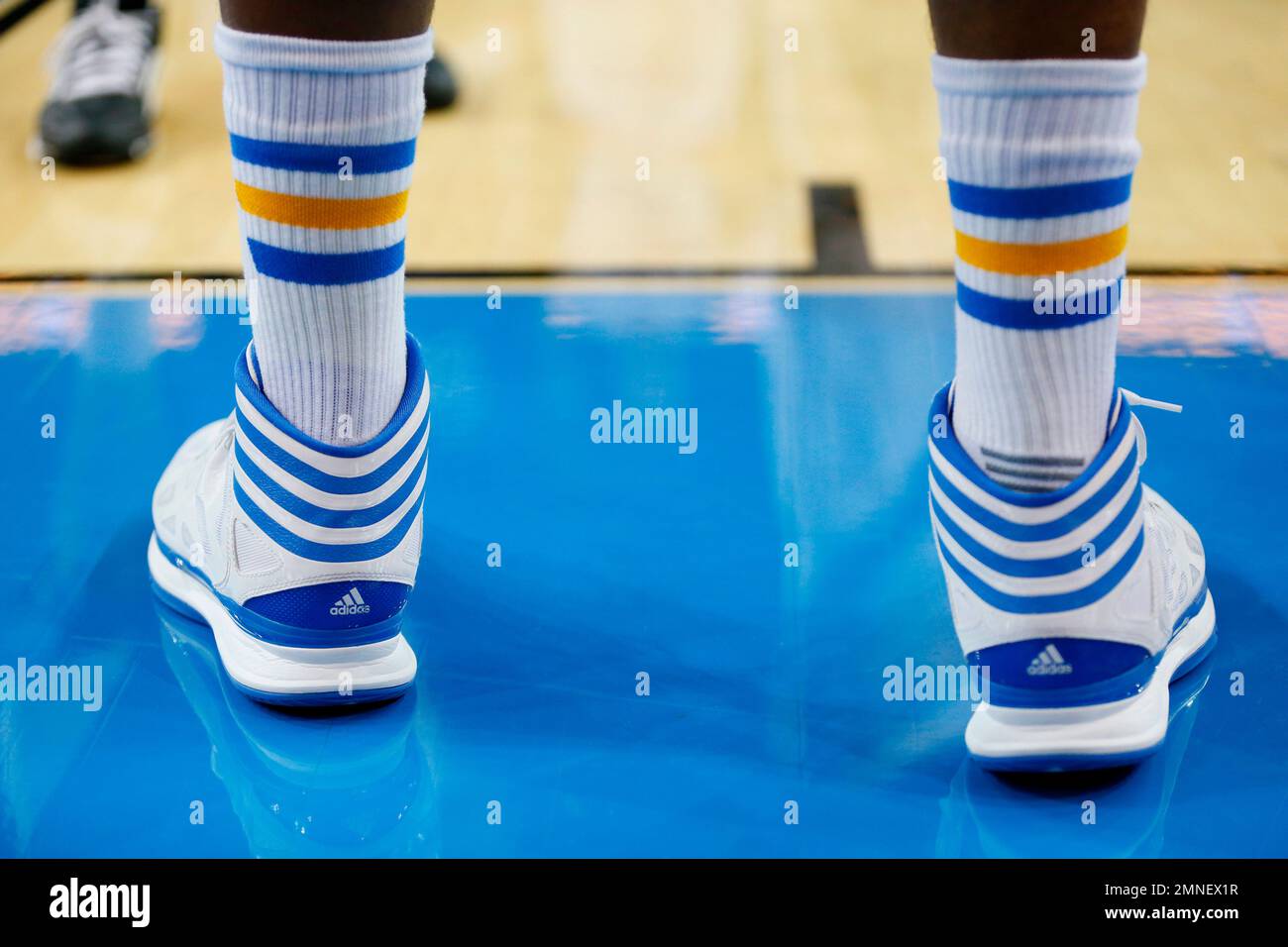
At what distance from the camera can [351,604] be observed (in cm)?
88

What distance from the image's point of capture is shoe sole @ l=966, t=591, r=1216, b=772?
82 centimetres

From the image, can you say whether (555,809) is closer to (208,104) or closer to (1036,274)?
(1036,274)

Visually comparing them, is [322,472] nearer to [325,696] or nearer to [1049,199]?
[325,696]

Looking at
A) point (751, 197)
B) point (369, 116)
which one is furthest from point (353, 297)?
point (751, 197)

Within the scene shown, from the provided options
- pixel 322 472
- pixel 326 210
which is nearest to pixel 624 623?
pixel 322 472

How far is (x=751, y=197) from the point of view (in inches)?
→ 69.9

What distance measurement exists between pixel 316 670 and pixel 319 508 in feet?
0.35

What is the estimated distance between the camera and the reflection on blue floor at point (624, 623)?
2.68 feet

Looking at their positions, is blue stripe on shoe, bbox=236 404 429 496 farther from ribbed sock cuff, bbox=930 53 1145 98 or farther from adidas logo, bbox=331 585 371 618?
ribbed sock cuff, bbox=930 53 1145 98

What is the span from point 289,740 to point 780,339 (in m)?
0.65

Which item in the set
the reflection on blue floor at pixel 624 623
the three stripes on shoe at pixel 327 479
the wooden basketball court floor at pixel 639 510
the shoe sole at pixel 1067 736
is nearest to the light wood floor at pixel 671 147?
the wooden basketball court floor at pixel 639 510

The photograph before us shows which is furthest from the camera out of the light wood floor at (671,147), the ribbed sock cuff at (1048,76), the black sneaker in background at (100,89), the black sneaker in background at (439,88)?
the black sneaker in background at (439,88)

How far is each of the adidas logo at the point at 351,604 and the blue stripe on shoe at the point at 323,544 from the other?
0.02m

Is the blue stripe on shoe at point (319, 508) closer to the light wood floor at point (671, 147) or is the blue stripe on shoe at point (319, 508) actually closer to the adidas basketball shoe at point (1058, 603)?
the adidas basketball shoe at point (1058, 603)
